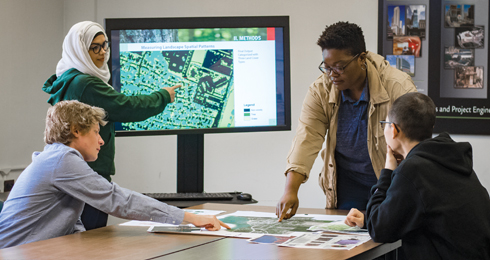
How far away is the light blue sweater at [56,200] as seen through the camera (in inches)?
64.8

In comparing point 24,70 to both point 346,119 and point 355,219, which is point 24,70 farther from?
point 355,219

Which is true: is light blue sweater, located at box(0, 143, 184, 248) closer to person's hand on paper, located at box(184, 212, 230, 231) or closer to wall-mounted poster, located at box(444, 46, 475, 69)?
person's hand on paper, located at box(184, 212, 230, 231)

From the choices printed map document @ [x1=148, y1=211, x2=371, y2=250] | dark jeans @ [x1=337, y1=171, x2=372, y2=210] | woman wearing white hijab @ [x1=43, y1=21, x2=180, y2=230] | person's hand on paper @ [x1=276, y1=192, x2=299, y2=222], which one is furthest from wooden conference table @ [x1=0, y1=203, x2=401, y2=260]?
woman wearing white hijab @ [x1=43, y1=21, x2=180, y2=230]

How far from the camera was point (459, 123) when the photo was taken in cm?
344

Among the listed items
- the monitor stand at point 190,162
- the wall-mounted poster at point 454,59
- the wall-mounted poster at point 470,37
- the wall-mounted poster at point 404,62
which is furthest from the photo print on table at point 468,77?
the monitor stand at point 190,162

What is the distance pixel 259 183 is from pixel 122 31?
1.65 metres

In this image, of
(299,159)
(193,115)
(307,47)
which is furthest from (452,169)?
(307,47)

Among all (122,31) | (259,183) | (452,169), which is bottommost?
(259,183)

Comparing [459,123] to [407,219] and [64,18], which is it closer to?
[407,219]

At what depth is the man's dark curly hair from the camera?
6.47 ft

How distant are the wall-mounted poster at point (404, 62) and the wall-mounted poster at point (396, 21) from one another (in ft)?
0.50

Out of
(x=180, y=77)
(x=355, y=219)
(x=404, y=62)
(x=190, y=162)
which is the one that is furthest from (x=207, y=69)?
(x=404, y=62)

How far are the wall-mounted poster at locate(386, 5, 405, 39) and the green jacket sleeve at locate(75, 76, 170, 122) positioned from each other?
1.90 m

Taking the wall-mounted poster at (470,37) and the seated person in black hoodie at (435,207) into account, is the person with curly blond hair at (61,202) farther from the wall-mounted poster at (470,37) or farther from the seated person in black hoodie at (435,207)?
the wall-mounted poster at (470,37)
